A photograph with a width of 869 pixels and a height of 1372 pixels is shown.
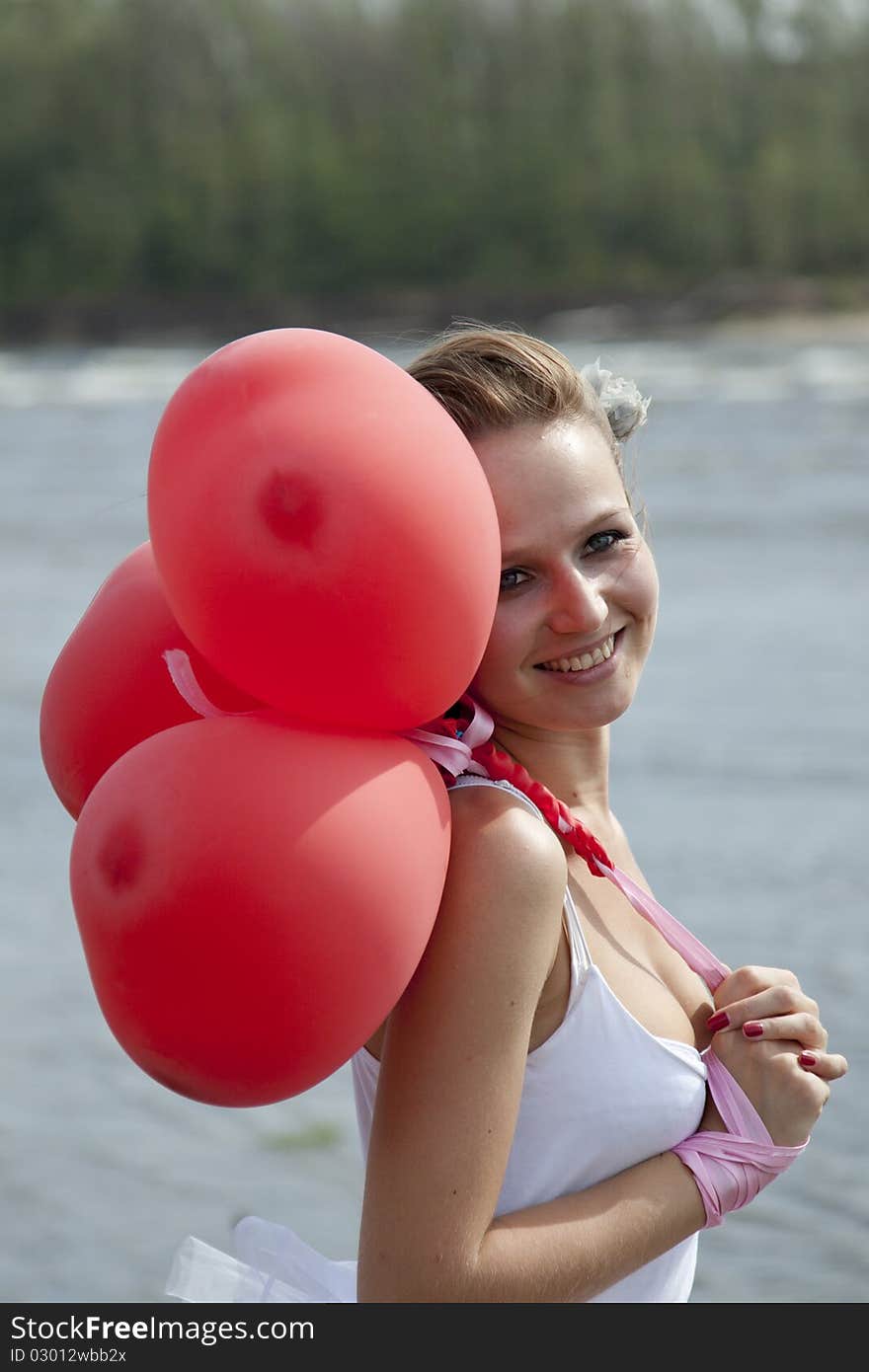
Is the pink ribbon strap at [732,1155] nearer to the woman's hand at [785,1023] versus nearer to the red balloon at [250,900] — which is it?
the woman's hand at [785,1023]

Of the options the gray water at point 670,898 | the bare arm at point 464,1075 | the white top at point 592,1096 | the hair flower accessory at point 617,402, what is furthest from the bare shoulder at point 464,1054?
the gray water at point 670,898

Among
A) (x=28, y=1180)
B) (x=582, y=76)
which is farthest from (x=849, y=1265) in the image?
(x=582, y=76)

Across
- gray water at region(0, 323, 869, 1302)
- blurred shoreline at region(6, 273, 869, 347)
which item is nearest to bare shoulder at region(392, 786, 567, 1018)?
gray water at region(0, 323, 869, 1302)

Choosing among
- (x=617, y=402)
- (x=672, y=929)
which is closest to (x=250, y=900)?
(x=672, y=929)

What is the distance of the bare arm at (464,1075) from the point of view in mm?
1417

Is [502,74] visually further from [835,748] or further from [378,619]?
[378,619]

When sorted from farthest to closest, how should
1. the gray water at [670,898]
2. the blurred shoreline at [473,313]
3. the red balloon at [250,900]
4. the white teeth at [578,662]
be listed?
the blurred shoreline at [473,313], the gray water at [670,898], the white teeth at [578,662], the red balloon at [250,900]

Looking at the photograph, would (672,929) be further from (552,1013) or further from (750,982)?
(552,1013)

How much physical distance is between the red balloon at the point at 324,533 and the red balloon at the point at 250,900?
0.06 metres

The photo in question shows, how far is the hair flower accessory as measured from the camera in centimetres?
184

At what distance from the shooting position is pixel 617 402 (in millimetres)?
1844

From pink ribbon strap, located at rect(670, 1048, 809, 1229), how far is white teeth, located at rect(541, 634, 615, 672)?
40cm

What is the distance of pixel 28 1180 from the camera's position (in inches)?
141
